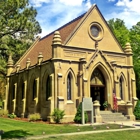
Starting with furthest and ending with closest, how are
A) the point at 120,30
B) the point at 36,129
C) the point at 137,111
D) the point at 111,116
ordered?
the point at 120,30
the point at 137,111
the point at 111,116
the point at 36,129

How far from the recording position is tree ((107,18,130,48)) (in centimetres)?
4166

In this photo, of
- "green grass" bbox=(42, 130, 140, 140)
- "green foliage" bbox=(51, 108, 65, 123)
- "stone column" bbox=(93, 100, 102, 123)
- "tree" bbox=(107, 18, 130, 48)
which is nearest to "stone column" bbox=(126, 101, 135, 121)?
"stone column" bbox=(93, 100, 102, 123)

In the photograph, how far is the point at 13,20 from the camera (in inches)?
1389

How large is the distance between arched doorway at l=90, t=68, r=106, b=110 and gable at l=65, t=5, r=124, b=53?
317 cm

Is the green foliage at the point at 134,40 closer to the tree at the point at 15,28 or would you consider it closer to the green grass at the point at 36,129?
the tree at the point at 15,28

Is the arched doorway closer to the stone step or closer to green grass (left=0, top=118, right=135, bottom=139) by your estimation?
the stone step

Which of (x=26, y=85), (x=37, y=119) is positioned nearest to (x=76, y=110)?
(x=37, y=119)

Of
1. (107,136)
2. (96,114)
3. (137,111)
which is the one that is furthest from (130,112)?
(107,136)

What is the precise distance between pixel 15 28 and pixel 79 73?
1600 centimetres

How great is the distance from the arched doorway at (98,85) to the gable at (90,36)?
317 centimetres

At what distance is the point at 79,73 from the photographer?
25125mm

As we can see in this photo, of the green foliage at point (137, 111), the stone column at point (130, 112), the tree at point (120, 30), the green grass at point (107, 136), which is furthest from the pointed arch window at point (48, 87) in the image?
the tree at point (120, 30)

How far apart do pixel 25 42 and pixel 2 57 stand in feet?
15.4

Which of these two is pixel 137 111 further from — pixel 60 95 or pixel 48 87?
pixel 48 87
